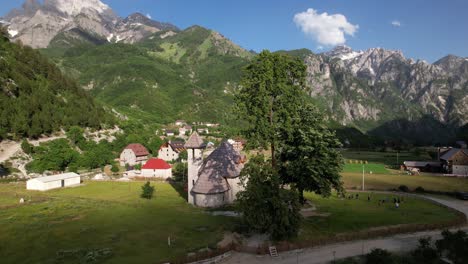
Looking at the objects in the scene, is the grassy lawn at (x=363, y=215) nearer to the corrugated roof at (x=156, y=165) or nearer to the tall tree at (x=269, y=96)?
the tall tree at (x=269, y=96)

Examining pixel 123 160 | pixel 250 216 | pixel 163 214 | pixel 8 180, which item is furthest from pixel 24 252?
pixel 123 160

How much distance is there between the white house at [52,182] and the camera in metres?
67.5

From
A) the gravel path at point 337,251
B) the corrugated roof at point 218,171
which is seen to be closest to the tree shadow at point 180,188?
the corrugated roof at point 218,171

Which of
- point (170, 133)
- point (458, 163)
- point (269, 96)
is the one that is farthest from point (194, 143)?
point (170, 133)

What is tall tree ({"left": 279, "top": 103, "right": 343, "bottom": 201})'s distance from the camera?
148 ft

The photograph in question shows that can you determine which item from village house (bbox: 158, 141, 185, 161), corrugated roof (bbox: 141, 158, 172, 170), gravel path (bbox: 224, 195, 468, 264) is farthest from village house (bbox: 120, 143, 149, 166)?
gravel path (bbox: 224, 195, 468, 264)

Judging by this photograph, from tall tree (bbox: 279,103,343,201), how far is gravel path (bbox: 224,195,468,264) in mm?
10860

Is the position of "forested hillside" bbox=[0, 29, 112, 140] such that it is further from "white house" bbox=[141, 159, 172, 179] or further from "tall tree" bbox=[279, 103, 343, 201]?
"tall tree" bbox=[279, 103, 343, 201]

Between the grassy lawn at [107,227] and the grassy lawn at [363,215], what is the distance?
10884 millimetres

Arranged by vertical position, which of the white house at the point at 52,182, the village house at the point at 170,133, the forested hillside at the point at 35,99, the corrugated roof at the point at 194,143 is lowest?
the white house at the point at 52,182

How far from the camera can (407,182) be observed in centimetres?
7831

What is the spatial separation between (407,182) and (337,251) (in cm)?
5501

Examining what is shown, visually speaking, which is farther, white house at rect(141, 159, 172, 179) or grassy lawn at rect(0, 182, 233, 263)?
white house at rect(141, 159, 172, 179)

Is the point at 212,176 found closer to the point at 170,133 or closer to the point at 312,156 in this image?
the point at 312,156
